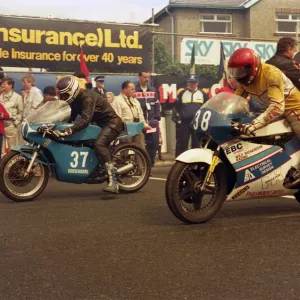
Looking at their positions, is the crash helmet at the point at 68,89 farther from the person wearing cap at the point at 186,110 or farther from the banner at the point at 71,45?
the person wearing cap at the point at 186,110

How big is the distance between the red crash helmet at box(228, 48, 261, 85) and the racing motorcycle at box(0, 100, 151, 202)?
2.83 m

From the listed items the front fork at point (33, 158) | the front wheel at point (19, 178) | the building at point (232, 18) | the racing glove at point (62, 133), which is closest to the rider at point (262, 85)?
the racing glove at point (62, 133)

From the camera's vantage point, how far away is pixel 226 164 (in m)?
5.66

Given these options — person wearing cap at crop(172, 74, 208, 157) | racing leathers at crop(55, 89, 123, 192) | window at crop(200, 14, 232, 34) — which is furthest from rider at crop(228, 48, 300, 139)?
window at crop(200, 14, 232, 34)

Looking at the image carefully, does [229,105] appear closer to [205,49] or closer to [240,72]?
[240,72]

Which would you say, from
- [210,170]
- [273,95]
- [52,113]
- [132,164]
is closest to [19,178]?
[52,113]

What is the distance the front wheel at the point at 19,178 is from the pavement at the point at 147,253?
55 cm

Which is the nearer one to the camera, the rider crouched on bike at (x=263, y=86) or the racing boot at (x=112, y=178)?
the rider crouched on bike at (x=263, y=86)

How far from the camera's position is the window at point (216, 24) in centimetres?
3409

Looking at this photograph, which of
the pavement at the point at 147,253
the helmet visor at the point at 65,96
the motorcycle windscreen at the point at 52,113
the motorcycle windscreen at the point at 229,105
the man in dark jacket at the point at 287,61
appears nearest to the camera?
the pavement at the point at 147,253

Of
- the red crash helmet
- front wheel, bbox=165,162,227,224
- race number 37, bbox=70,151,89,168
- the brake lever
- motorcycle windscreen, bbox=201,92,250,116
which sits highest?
the red crash helmet

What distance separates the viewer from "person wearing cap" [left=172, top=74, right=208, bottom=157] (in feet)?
43.7

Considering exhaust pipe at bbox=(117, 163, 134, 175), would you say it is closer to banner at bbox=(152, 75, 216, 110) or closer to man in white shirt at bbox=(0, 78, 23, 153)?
man in white shirt at bbox=(0, 78, 23, 153)

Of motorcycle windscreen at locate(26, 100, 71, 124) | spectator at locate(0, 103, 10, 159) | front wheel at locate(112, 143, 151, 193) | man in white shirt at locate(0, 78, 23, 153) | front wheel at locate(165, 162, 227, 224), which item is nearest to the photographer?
front wheel at locate(165, 162, 227, 224)
